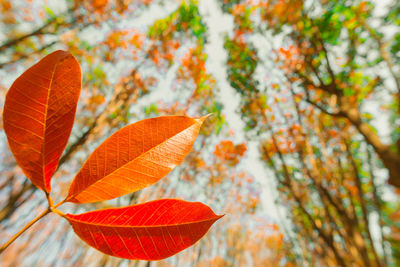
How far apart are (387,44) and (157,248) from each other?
4233 millimetres

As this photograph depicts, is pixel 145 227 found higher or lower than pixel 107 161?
lower

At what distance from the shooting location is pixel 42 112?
0.35m

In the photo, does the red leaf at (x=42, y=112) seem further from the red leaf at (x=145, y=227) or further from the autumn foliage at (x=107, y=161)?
the red leaf at (x=145, y=227)

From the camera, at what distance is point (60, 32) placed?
17.3 ft

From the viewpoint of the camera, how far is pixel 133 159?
0.39 meters

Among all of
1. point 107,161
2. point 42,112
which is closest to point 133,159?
point 107,161

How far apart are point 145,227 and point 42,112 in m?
0.28

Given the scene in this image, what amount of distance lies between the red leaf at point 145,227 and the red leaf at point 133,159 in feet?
0.13

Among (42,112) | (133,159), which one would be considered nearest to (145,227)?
(133,159)

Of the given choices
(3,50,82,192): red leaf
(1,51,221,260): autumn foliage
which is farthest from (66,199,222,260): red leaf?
(3,50,82,192): red leaf

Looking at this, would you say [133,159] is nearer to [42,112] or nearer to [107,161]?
[107,161]

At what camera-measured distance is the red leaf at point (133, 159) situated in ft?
1.19

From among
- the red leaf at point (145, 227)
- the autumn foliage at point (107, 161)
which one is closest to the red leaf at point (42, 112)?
the autumn foliage at point (107, 161)

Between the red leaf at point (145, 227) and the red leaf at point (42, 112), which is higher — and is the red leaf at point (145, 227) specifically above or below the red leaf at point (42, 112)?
below
